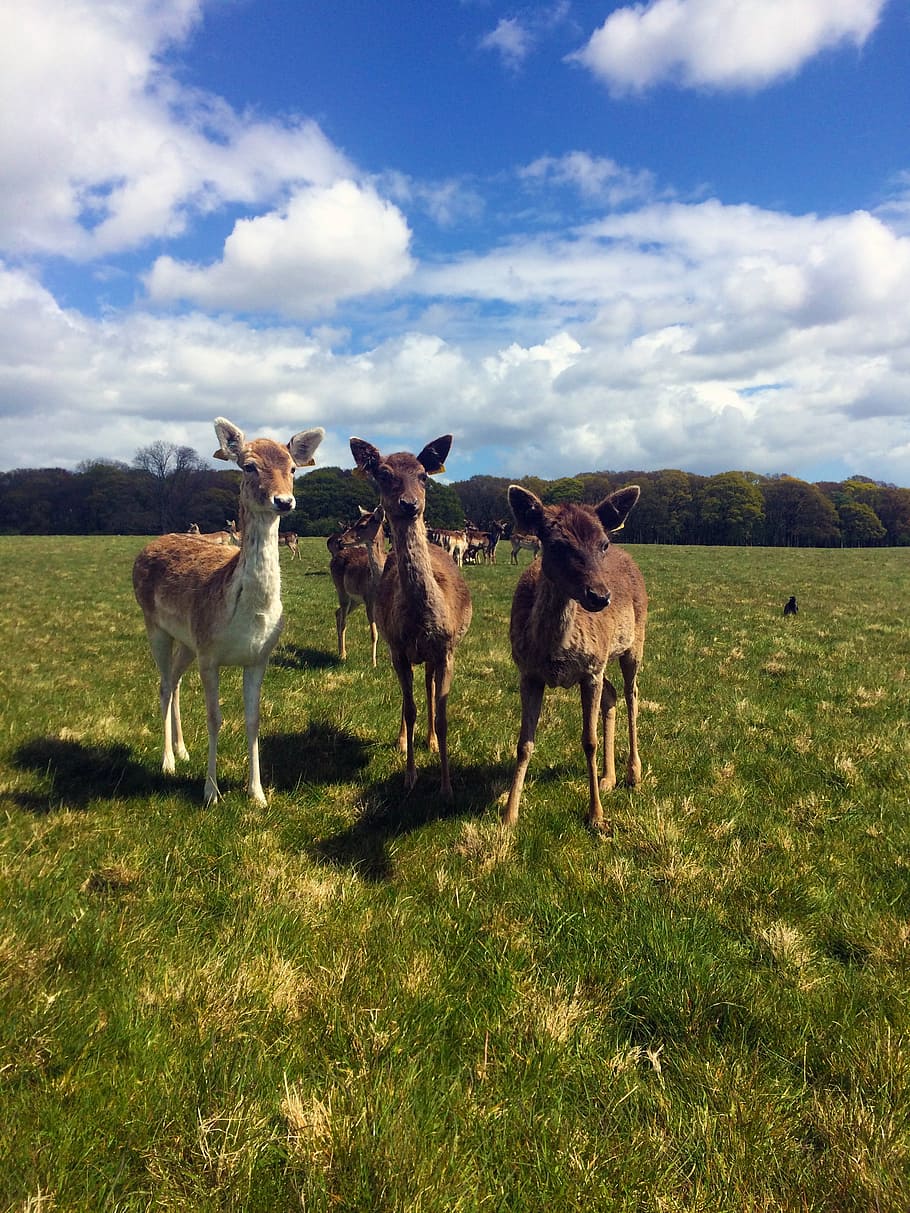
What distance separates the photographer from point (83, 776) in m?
5.54

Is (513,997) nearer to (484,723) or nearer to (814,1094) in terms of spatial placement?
(814,1094)

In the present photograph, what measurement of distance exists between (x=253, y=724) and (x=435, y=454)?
3406mm

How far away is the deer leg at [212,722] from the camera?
5230mm

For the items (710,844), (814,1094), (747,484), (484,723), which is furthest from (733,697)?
(747,484)

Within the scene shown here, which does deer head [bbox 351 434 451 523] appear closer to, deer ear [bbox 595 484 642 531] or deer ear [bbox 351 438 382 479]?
deer ear [bbox 351 438 382 479]

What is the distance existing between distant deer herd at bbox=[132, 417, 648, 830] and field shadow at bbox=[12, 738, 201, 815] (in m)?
0.33

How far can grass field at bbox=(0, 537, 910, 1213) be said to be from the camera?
208 centimetres

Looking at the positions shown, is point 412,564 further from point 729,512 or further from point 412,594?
point 729,512

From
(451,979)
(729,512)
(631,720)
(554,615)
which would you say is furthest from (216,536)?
(729,512)

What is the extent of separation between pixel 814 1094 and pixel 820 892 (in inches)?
68.1

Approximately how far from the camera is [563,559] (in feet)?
15.5

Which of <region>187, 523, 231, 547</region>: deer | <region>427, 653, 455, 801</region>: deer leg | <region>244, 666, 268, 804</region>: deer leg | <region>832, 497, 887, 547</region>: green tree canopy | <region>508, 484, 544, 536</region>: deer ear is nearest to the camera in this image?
<region>508, 484, 544, 536</region>: deer ear

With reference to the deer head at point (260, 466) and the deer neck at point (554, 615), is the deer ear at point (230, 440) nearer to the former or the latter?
the deer head at point (260, 466)

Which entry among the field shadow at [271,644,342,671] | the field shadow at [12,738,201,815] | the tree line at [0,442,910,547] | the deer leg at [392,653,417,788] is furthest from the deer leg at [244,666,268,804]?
the tree line at [0,442,910,547]
